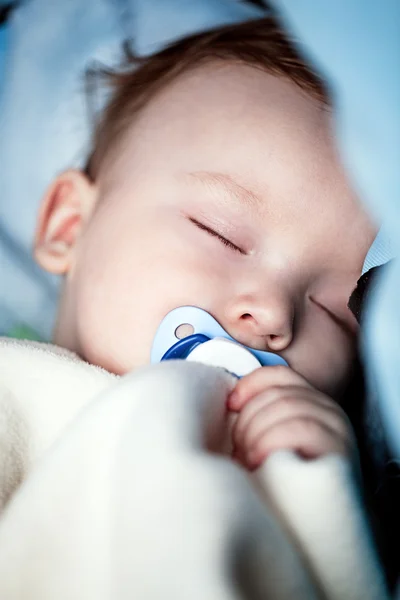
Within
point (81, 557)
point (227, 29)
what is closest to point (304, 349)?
point (81, 557)

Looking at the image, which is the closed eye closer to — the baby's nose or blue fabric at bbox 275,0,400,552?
the baby's nose

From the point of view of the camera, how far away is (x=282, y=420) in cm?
58

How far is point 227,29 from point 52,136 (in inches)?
16.9

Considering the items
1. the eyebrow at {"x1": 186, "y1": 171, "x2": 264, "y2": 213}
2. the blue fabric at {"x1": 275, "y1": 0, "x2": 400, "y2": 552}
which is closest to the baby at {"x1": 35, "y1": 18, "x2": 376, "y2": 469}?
the eyebrow at {"x1": 186, "y1": 171, "x2": 264, "y2": 213}

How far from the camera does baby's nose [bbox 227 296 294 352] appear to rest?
755 millimetres

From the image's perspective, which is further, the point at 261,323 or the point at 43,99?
the point at 43,99

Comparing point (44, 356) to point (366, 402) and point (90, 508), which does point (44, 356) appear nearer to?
point (90, 508)

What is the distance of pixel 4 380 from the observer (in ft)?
2.42

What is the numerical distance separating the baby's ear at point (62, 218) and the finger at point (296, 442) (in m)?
0.64

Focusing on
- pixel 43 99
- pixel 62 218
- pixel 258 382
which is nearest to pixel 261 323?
pixel 258 382

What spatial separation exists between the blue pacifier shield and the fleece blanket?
157 mm

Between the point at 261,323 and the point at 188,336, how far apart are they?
0.30 ft

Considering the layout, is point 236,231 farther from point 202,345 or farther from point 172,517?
point 172,517

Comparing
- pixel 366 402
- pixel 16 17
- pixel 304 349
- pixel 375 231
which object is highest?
pixel 16 17
